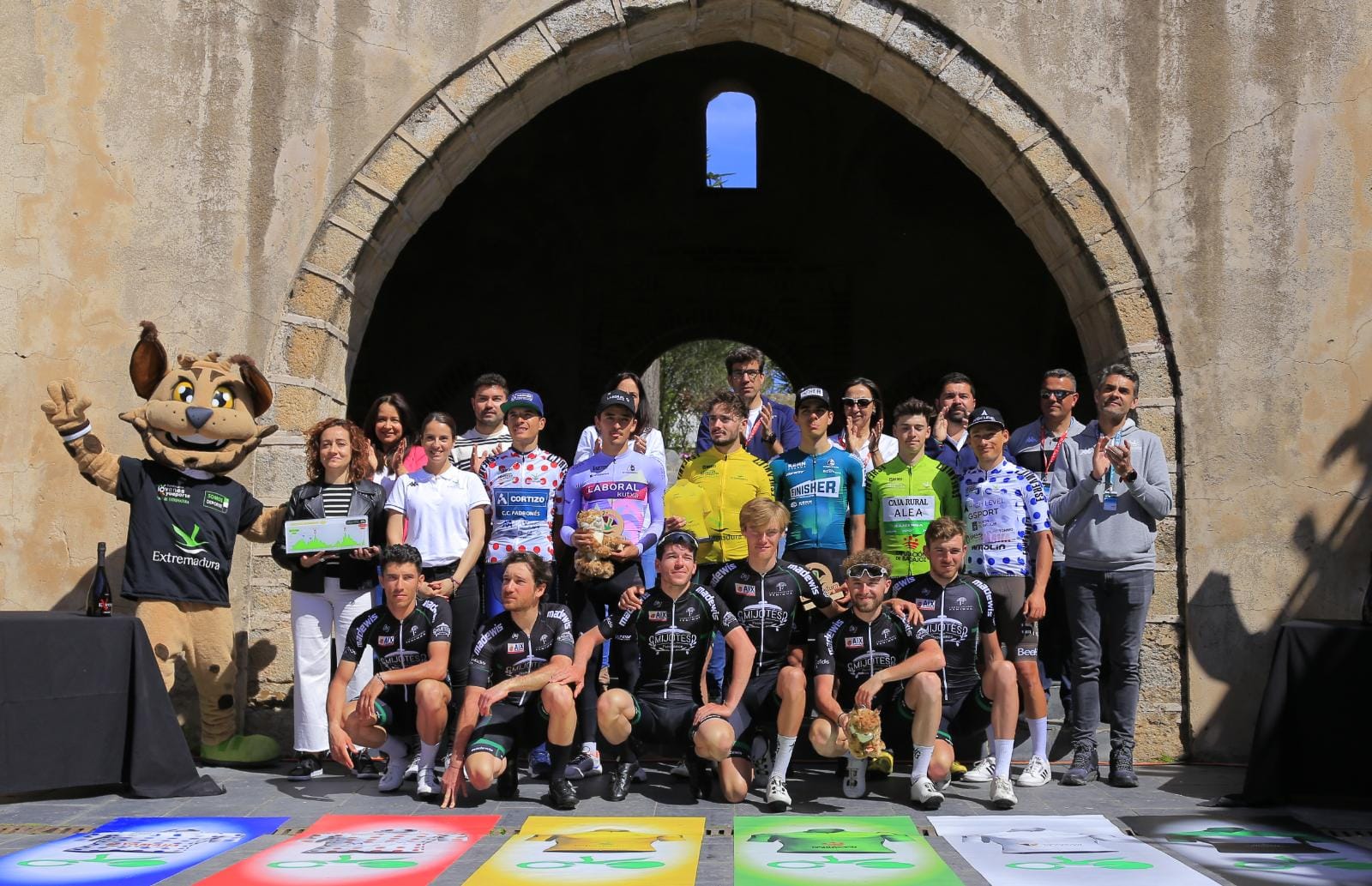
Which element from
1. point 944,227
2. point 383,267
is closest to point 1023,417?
point 944,227

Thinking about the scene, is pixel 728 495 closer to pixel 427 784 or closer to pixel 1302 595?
pixel 427 784

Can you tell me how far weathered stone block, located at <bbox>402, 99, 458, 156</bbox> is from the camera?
687 cm

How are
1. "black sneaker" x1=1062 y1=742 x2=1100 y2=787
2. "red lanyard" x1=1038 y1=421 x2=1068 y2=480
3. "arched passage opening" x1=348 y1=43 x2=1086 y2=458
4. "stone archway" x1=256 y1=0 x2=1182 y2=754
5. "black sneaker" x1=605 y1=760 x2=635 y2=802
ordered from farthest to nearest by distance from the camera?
"arched passage opening" x1=348 y1=43 x2=1086 y2=458 → "stone archway" x1=256 y1=0 x2=1182 y2=754 → "red lanyard" x1=1038 y1=421 x2=1068 y2=480 → "black sneaker" x1=1062 y1=742 x2=1100 y2=787 → "black sneaker" x1=605 y1=760 x2=635 y2=802

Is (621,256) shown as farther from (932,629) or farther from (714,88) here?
(932,629)

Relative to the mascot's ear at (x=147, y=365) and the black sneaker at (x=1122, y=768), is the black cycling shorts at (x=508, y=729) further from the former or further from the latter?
the black sneaker at (x=1122, y=768)

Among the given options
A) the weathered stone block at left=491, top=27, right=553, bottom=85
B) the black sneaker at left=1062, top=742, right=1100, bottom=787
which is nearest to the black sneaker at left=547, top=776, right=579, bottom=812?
the black sneaker at left=1062, top=742, right=1100, bottom=787

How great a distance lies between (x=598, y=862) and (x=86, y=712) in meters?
2.50

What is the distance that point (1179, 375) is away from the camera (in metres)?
6.70

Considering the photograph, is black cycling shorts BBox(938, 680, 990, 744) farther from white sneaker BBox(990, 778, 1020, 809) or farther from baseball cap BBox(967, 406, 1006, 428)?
baseball cap BBox(967, 406, 1006, 428)

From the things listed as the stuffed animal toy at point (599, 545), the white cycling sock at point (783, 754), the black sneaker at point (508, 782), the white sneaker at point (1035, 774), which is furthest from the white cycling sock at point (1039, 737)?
the black sneaker at point (508, 782)

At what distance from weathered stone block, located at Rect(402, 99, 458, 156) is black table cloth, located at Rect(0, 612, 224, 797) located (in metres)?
2.82

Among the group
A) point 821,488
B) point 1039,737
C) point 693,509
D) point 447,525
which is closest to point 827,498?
point 821,488

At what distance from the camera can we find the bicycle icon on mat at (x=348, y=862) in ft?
14.4

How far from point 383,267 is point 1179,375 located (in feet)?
14.0
